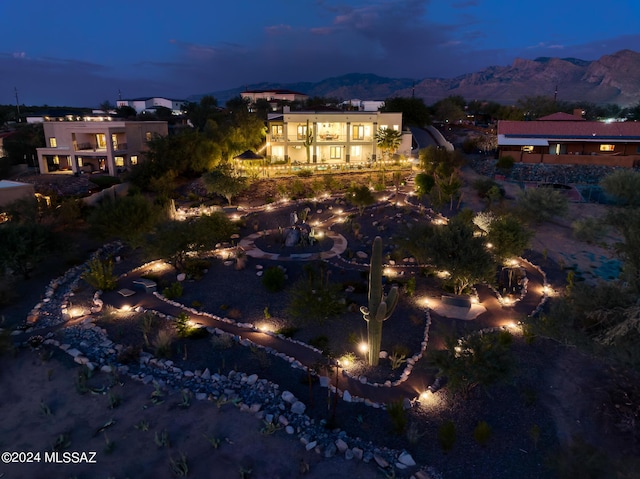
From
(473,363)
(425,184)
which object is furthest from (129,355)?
(425,184)

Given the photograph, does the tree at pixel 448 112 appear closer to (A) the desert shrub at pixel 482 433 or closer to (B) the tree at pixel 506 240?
(B) the tree at pixel 506 240

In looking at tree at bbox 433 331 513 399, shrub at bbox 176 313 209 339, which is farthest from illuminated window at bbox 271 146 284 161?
tree at bbox 433 331 513 399

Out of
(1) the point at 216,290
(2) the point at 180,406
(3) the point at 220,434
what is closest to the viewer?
(3) the point at 220,434

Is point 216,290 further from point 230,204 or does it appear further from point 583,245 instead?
point 583,245

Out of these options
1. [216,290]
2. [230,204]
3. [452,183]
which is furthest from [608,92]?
[216,290]

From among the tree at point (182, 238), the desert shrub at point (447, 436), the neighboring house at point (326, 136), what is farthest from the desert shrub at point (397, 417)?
the neighboring house at point (326, 136)

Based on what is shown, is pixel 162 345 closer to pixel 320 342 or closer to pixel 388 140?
pixel 320 342

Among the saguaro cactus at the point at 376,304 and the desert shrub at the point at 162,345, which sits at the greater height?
the saguaro cactus at the point at 376,304

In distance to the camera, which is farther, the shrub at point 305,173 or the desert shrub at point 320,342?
the shrub at point 305,173
